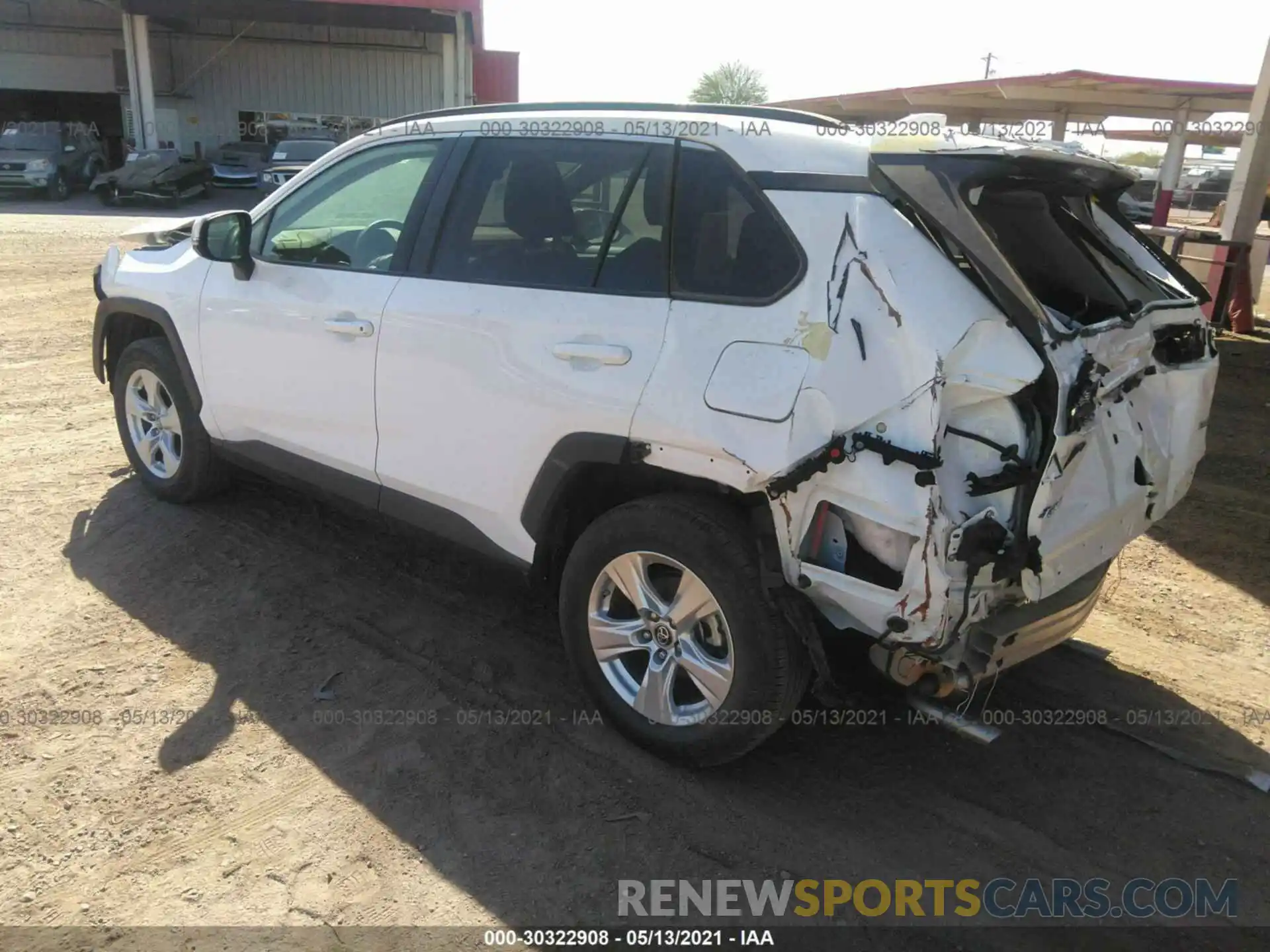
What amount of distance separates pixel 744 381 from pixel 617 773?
53.3 inches

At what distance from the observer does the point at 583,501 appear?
3287 millimetres

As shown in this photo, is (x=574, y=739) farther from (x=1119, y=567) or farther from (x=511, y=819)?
(x=1119, y=567)

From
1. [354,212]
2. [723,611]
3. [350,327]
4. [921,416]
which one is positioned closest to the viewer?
[921,416]

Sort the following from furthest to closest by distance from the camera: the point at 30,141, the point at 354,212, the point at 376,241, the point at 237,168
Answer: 1. the point at 237,168
2. the point at 30,141
3. the point at 354,212
4. the point at 376,241

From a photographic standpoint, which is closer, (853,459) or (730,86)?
(853,459)

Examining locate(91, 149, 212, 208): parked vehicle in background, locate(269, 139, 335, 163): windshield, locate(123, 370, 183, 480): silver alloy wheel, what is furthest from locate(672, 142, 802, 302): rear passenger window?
locate(91, 149, 212, 208): parked vehicle in background

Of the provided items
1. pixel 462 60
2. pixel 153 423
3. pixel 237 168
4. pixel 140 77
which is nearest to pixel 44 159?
pixel 237 168

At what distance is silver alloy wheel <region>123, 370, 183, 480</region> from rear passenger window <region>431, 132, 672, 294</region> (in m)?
2.18

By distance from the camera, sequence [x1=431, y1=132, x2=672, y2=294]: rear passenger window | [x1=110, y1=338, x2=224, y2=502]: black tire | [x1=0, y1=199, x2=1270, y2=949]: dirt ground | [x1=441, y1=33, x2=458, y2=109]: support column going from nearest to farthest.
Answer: [x1=0, y1=199, x2=1270, y2=949]: dirt ground → [x1=431, y1=132, x2=672, y2=294]: rear passenger window → [x1=110, y1=338, x2=224, y2=502]: black tire → [x1=441, y1=33, x2=458, y2=109]: support column

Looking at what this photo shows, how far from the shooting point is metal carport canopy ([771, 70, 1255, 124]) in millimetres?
17078

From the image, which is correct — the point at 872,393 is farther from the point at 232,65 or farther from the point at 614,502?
the point at 232,65

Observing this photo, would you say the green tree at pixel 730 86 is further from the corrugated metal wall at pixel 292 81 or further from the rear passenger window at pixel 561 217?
the rear passenger window at pixel 561 217

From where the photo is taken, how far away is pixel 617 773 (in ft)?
10.2

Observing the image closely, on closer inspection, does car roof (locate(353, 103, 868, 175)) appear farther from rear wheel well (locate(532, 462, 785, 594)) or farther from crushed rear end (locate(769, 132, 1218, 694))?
rear wheel well (locate(532, 462, 785, 594))
